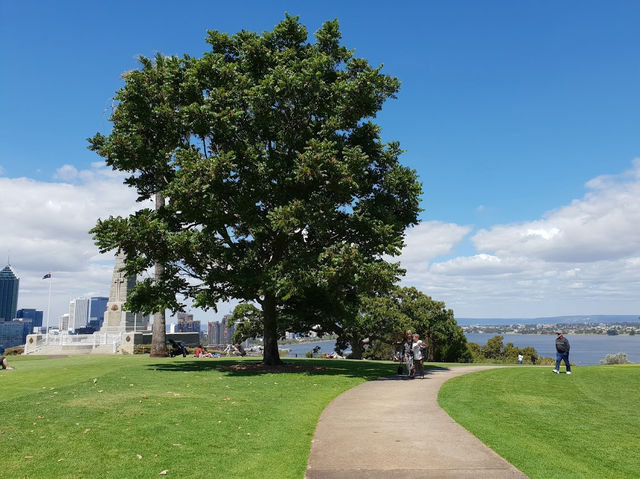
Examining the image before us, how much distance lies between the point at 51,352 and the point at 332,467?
38.8 meters

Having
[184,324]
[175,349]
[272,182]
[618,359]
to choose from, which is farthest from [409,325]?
[184,324]

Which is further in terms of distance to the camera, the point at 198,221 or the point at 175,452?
the point at 198,221

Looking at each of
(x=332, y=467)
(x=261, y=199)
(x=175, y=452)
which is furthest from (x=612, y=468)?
(x=261, y=199)

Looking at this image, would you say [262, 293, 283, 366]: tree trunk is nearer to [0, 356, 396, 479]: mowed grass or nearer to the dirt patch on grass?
Answer: the dirt patch on grass

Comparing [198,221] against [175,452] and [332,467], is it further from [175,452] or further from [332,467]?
[332,467]

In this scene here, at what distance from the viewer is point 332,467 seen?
6773 millimetres

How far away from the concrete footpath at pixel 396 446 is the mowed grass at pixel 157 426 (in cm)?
41

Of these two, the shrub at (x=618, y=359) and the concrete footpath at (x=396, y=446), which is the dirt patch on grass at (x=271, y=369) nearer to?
the concrete footpath at (x=396, y=446)

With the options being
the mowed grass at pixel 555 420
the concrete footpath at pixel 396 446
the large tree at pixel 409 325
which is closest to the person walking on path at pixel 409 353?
A: the mowed grass at pixel 555 420

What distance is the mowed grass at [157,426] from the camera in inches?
269

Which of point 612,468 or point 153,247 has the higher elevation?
point 153,247

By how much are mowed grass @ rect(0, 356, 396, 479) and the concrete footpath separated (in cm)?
41

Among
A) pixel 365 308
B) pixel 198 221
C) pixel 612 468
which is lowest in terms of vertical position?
pixel 612 468

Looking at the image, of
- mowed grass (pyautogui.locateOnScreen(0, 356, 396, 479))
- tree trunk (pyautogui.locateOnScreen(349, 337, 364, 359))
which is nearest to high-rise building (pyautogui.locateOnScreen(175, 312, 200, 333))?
mowed grass (pyautogui.locateOnScreen(0, 356, 396, 479))
